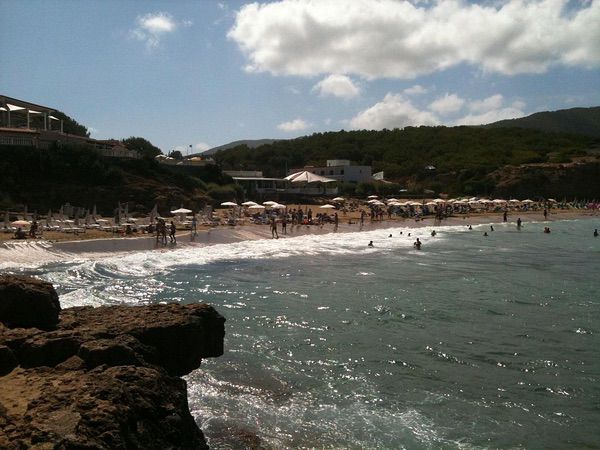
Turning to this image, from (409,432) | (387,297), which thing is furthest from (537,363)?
(387,297)

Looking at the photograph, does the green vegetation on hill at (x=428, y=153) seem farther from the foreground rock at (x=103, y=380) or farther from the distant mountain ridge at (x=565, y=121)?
the foreground rock at (x=103, y=380)

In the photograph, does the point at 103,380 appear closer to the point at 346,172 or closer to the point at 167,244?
the point at 167,244

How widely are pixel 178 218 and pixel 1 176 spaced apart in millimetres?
14108

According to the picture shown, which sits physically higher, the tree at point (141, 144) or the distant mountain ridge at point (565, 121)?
the distant mountain ridge at point (565, 121)

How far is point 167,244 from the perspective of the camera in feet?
94.9

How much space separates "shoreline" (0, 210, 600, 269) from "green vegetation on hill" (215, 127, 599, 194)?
2814 centimetres

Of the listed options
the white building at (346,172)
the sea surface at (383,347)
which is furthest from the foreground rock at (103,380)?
the white building at (346,172)

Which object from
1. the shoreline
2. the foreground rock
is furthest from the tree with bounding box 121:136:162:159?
the foreground rock

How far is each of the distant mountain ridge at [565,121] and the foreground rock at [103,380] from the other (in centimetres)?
17230

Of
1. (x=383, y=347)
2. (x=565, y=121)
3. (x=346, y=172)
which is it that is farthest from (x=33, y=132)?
(x=565, y=121)

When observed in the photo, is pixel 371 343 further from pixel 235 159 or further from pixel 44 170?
pixel 235 159

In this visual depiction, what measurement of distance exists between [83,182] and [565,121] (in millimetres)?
171618

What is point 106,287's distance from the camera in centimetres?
1734

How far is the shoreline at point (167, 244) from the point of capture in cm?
2366
